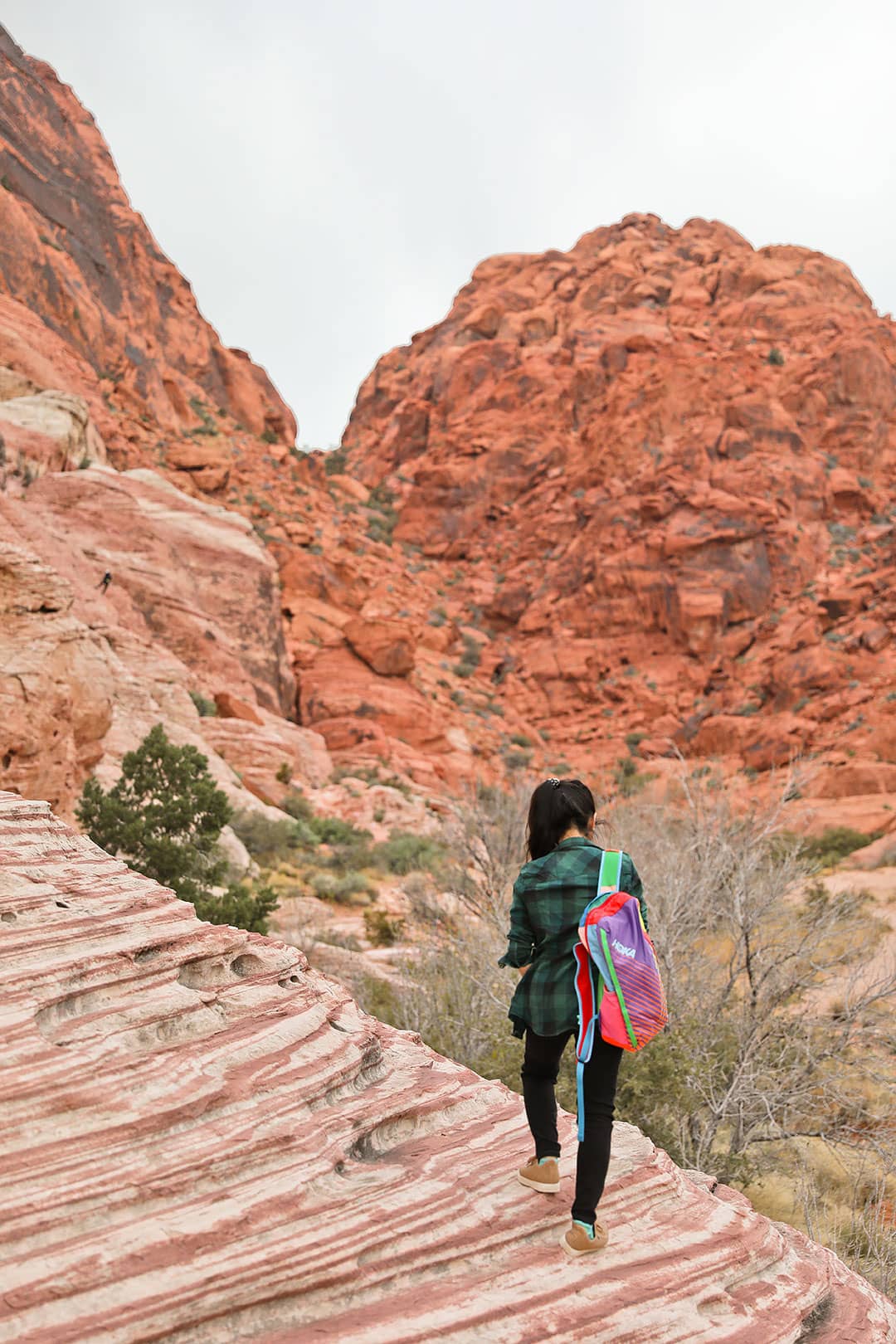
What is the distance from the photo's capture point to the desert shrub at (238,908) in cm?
733

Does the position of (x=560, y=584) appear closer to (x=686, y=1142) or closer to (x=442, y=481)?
(x=442, y=481)

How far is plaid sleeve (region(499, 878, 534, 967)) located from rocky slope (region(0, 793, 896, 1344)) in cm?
68

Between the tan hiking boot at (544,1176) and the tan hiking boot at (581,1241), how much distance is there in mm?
169

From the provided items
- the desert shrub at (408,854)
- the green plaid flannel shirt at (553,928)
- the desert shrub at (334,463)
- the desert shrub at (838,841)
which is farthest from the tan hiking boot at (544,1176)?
the desert shrub at (334,463)

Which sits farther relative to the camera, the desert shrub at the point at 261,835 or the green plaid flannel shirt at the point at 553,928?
the desert shrub at the point at 261,835

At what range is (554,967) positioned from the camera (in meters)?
2.47

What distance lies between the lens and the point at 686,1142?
5.43 metres

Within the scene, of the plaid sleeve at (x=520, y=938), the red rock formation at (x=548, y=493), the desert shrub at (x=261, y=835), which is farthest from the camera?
the red rock formation at (x=548, y=493)

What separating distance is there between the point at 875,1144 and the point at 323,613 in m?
22.3

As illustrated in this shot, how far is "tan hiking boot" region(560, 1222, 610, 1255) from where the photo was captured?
7.57 feet

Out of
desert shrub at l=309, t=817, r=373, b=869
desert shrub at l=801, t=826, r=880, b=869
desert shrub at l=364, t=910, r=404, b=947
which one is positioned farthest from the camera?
desert shrub at l=801, t=826, r=880, b=869

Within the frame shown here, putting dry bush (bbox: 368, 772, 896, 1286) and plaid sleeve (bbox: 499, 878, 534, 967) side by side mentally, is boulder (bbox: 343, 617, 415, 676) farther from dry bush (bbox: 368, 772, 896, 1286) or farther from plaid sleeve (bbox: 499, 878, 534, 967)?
plaid sleeve (bbox: 499, 878, 534, 967)

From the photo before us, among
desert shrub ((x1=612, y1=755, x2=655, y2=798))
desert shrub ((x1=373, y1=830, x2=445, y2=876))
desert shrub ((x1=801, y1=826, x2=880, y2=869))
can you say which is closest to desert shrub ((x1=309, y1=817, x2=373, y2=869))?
desert shrub ((x1=373, y1=830, x2=445, y2=876))

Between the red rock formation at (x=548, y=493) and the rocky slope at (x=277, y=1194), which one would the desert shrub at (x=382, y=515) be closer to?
the red rock formation at (x=548, y=493)
